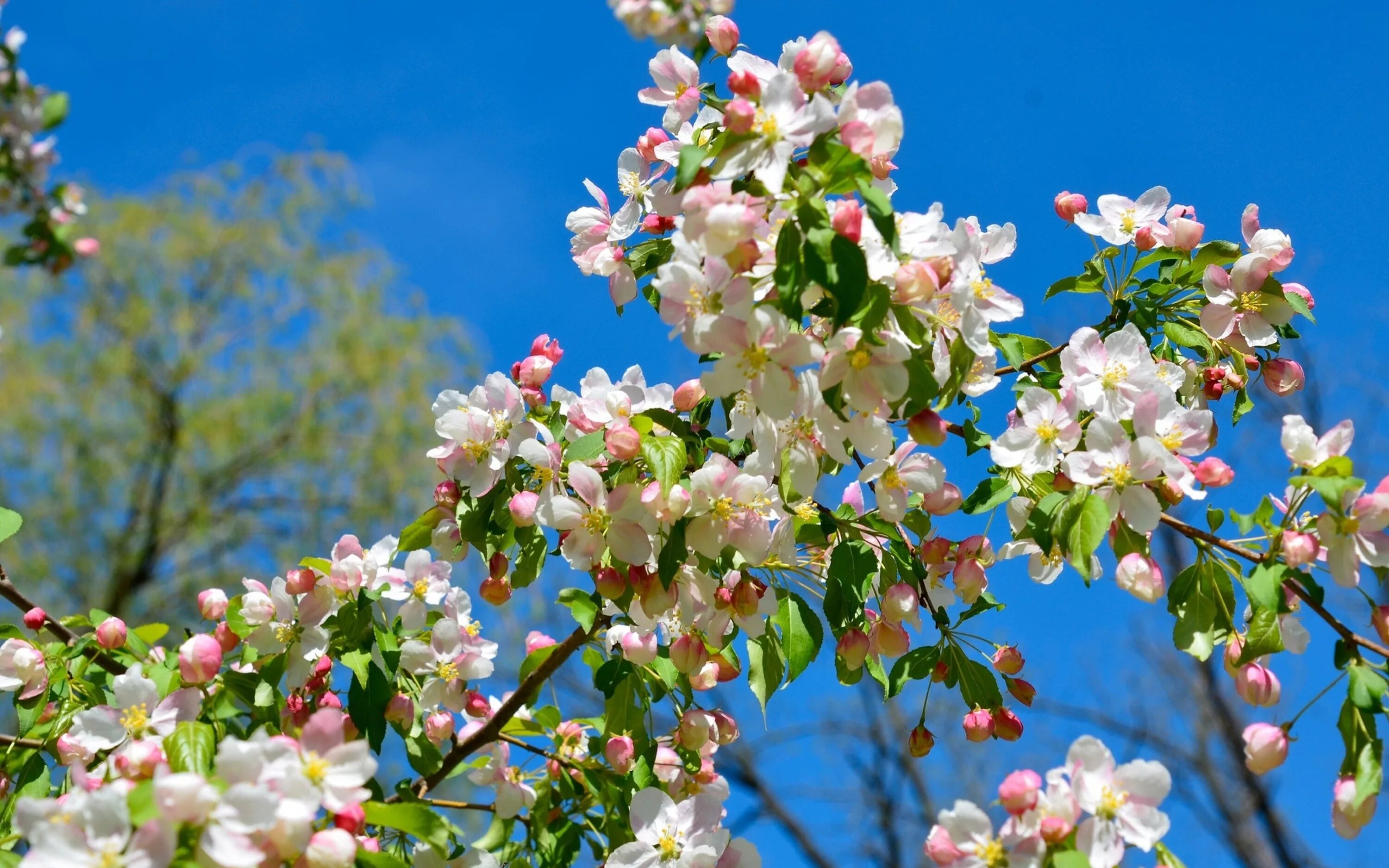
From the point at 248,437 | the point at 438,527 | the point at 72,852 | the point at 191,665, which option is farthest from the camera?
the point at 248,437

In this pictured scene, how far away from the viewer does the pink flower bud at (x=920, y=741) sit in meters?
1.68

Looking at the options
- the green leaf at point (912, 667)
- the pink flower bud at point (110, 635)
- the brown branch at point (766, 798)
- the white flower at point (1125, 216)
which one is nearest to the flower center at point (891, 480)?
the green leaf at point (912, 667)

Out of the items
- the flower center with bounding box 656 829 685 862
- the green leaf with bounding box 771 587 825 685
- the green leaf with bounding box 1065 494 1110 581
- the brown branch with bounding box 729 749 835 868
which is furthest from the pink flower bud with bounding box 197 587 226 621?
the brown branch with bounding box 729 749 835 868

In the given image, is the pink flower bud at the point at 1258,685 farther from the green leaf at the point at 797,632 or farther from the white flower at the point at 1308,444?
the green leaf at the point at 797,632

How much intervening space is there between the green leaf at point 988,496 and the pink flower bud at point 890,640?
20 centimetres

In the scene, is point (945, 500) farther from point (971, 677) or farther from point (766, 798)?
point (766, 798)

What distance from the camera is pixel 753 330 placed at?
4.02 feet

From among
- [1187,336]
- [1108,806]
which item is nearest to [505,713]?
[1108,806]

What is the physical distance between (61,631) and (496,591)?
64 centimetres

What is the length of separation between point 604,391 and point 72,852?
31.6 inches

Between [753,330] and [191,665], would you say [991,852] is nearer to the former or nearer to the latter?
[753,330]

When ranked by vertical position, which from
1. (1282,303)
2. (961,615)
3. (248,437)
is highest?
(248,437)

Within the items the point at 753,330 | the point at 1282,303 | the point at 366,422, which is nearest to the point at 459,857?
the point at 753,330

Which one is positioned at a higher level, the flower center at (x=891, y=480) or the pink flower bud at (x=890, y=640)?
the flower center at (x=891, y=480)
